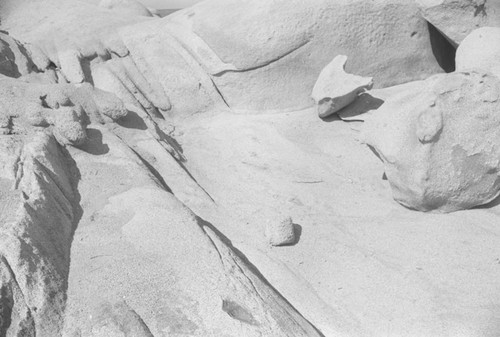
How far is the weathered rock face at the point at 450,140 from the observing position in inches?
105

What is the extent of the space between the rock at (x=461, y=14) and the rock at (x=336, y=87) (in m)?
0.68

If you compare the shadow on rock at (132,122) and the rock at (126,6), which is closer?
the shadow on rock at (132,122)

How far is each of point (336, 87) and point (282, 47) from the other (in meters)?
0.47

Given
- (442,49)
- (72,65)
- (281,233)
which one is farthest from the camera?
(442,49)

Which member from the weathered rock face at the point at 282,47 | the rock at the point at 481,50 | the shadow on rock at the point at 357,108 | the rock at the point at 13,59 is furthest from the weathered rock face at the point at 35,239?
the rock at the point at 481,50

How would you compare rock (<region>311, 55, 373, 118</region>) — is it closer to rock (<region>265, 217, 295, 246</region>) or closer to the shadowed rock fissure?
the shadowed rock fissure

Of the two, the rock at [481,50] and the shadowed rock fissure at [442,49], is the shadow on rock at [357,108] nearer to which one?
the rock at [481,50]

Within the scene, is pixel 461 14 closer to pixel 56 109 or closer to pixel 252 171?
pixel 252 171

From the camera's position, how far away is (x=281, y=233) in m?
2.61

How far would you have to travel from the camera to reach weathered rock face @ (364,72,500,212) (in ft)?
8.74

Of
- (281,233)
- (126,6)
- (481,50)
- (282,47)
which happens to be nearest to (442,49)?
(481,50)

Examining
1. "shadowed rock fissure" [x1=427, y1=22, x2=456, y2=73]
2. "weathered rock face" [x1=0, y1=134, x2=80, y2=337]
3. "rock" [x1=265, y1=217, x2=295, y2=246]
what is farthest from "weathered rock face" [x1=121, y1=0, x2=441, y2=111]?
"weathered rock face" [x1=0, y1=134, x2=80, y2=337]

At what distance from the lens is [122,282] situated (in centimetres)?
195

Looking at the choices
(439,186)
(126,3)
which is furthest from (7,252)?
(126,3)
